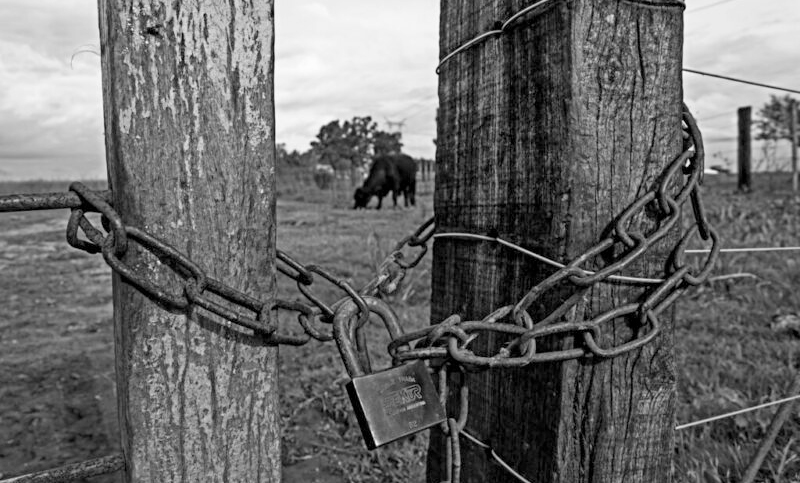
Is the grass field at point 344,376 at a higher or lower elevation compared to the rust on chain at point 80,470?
lower

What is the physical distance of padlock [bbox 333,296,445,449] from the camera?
953 mm

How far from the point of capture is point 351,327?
3.43 ft

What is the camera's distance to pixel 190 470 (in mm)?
1009

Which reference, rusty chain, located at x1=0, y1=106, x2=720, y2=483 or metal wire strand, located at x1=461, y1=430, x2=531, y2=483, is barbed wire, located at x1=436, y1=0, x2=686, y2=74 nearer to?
rusty chain, located at x1=0, y1=106, x2=720, y2=483

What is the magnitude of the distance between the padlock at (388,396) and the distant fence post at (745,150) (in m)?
12.7

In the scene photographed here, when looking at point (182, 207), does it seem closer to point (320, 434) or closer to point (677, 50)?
point (677, 50)

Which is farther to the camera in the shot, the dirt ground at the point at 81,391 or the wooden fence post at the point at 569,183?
the dirt ground at the point at 81,391

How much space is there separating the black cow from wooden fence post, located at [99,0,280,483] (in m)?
17.4

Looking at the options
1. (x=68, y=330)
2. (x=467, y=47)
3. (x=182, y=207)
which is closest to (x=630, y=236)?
(x=467, y=47)

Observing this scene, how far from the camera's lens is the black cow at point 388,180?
18719mm

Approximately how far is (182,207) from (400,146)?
39.7m

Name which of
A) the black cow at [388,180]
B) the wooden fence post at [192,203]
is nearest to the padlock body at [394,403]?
the wooden fence post at [192,203]

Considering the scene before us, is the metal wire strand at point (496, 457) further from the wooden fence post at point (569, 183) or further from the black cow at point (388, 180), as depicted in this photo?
the black cow at point (388, 180)

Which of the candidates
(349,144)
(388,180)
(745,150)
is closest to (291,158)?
(349,144)
